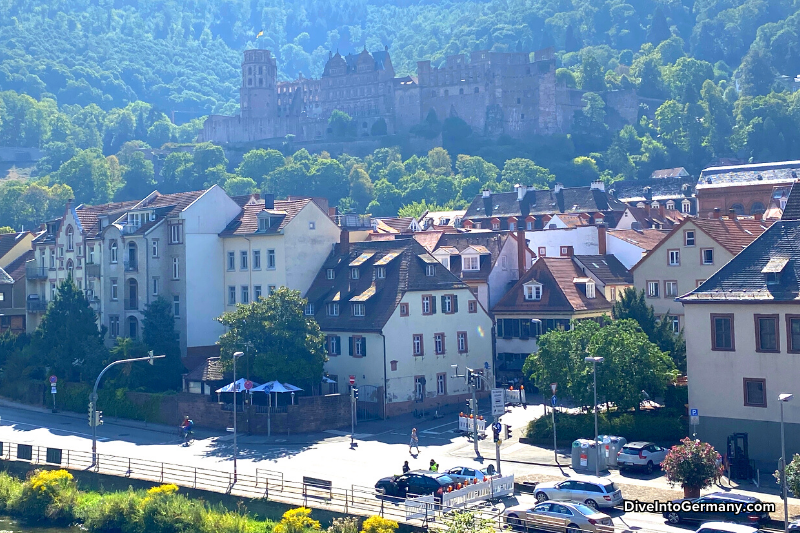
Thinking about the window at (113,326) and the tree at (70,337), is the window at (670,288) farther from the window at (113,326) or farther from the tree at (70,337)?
the window at (113,326)

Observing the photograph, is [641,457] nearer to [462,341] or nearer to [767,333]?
[767,333]

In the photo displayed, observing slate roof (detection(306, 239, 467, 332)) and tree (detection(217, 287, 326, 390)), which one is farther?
slate roof (detection(306, 239, 467, 332))

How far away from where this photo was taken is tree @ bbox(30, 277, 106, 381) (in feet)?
230

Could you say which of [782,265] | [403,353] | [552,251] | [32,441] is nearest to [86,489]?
[32,441]

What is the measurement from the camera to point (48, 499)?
49.6m

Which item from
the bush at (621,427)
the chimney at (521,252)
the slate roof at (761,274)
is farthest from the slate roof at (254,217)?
the slate roof at (761,274)

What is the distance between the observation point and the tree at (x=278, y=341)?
61.1 metres

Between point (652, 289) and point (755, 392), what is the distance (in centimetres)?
2542

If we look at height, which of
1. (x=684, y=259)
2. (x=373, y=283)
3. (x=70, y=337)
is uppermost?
(x=684, y=259)

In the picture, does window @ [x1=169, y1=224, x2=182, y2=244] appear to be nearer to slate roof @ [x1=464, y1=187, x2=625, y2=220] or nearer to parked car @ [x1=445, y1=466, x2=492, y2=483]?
parked car @ [x1=445, y1=466, x2=492, y2=483]

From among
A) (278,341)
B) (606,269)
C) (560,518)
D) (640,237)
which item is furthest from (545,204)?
(560,518)

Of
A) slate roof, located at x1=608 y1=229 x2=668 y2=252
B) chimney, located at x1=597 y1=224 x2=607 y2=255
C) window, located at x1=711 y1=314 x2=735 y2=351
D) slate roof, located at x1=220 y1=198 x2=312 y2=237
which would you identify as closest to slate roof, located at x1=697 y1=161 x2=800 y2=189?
slate roof, located at x1=608 y1=229 x2=668 y2=252

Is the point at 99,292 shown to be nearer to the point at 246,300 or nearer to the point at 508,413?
the point at 246,300

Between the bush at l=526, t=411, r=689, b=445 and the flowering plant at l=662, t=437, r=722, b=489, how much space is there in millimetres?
10663
